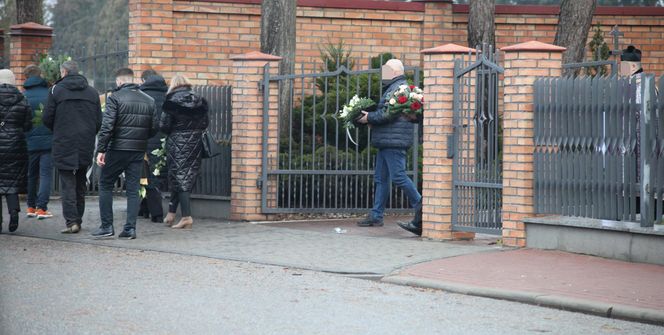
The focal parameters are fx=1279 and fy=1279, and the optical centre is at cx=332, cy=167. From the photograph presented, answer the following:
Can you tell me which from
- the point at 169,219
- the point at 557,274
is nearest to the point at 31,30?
the point at 169,219

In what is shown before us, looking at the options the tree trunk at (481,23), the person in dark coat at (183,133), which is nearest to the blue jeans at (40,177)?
the person in dark coat at (183,133)

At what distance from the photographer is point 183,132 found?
14883 millimetres

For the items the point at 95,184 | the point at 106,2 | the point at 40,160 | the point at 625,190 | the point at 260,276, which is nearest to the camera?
the point at 260,276

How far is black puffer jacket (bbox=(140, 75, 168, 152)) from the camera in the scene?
15.8 m

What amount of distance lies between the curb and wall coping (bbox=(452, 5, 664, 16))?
1160 cm

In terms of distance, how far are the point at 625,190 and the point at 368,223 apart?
4.17 m

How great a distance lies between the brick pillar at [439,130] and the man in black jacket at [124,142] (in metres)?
3.05

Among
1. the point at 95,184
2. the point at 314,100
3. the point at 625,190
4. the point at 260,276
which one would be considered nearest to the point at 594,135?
the point at 625,190

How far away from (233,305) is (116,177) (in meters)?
4.91

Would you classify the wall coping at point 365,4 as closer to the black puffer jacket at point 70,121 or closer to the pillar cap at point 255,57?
the pillar cap at point 255,57

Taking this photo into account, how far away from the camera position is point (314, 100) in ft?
52.5

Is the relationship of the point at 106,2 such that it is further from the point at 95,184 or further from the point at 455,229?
the point at 455,229

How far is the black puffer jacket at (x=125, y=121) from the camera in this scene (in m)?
13.6

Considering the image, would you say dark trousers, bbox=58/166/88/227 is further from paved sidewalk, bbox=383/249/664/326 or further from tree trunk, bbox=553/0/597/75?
tree trunk, bbox=553/0/597/75
